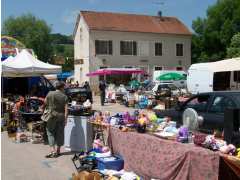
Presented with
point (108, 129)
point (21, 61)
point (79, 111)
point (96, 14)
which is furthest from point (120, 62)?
point (108, 129)

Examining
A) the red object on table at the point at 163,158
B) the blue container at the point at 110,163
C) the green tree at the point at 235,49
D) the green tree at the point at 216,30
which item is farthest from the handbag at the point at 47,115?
the green tree at the point at 216,30

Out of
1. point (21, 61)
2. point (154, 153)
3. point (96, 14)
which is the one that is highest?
point (96, 14)

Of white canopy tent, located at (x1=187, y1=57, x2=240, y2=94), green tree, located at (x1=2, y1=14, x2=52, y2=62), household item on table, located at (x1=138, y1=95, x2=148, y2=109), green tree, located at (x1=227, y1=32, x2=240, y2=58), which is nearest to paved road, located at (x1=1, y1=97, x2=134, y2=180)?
household item on table, located at (x1=138, y1=95, x2=148, y2=109)

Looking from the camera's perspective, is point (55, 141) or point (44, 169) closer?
point (44, 169)

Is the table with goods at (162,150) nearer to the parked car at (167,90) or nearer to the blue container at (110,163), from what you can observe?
the blue container at (110,163)

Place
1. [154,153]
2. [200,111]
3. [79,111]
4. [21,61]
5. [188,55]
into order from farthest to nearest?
[188,55], [21,61], [79,111], [200,111], [154,153]

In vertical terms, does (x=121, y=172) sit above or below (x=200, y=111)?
below

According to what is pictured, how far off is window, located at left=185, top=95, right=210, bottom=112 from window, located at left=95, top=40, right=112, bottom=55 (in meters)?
35.2

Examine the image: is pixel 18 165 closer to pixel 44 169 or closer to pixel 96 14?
pixel 44 169

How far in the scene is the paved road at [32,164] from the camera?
8.09 m

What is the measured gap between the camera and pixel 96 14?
46719 mm

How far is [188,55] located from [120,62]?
28.0 ft

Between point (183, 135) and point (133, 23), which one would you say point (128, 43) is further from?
point (183, 135)

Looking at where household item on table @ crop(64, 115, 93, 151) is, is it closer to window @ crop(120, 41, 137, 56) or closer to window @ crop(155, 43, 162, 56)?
window @ crop(120, 41, 137, 56)
